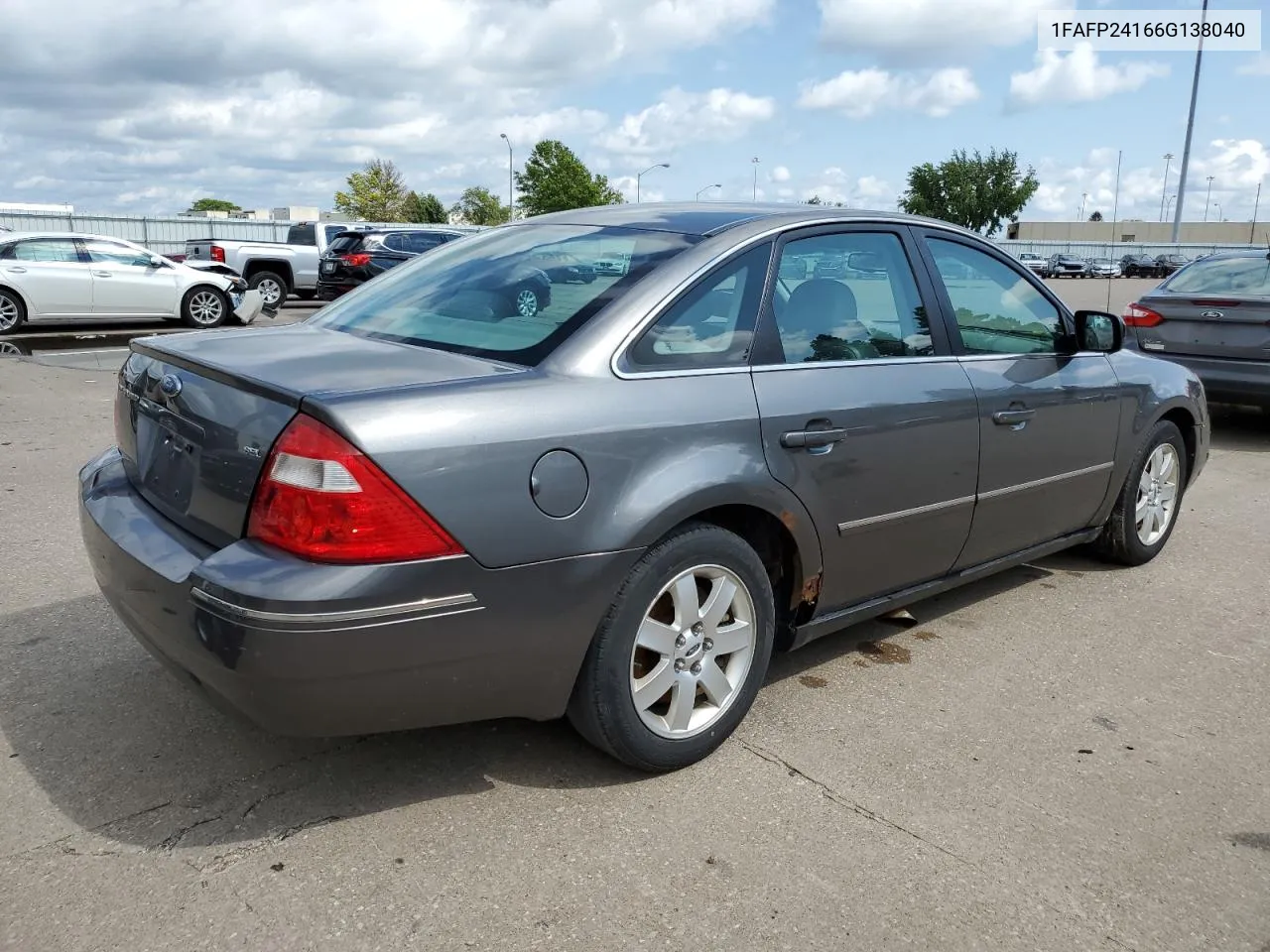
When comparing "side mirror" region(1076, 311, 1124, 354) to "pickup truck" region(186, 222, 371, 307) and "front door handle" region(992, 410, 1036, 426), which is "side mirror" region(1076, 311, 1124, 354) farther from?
"pickup truck" region(186, 222, 371, 307)

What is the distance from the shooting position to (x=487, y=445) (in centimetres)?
257

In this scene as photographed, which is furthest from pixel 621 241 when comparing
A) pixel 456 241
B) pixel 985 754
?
pixel 985 754

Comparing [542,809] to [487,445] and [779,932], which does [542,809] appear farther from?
[487,445]

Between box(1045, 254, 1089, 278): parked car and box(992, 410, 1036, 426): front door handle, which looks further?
box(1045, 254, 1089, 278): parked car

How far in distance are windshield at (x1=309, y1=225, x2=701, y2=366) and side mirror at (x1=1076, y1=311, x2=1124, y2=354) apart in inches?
82.5

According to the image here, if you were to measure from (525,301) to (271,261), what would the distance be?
20210 millimetres

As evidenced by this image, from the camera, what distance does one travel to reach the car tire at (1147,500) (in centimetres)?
498

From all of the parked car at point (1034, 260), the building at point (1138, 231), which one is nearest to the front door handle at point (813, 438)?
the parked car at point (1034, 260)

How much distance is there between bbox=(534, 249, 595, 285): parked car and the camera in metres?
3.26

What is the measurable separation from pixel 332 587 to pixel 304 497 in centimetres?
22

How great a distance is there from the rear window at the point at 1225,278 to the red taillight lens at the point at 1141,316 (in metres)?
0.28

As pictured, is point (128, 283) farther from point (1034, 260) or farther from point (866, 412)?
point (1034, 260)

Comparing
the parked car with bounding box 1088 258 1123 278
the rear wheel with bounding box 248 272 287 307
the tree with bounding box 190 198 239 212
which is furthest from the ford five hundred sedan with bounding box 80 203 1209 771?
the tree with bounding box 190 198 239 212

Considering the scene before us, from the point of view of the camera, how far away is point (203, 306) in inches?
620
